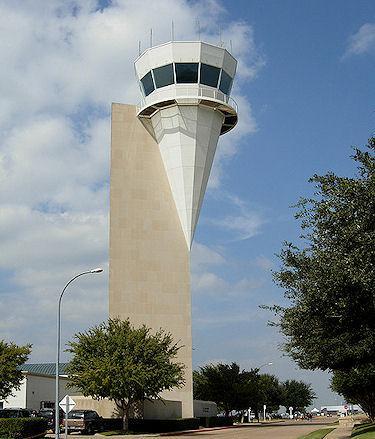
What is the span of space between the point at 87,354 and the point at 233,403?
120ft

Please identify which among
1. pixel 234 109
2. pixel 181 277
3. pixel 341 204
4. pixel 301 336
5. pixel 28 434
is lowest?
pixel 28 434

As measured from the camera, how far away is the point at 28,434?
41.0 m

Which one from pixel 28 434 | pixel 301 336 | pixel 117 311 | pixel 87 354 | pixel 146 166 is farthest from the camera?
pixel 146 166

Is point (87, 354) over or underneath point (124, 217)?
underneath

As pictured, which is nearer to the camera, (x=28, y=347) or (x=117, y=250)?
(x=28, y=347)

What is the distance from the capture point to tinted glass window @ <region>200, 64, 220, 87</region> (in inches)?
2694

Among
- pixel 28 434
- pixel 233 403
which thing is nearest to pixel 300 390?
pixel 233 403

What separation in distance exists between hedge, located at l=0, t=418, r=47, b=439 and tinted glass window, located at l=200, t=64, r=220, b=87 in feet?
130

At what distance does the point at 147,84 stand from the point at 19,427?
4117 cm

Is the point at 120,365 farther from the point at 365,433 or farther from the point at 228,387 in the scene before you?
the point at 228,387

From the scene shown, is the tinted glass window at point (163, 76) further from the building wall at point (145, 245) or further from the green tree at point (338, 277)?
the green tree at point (338, 277)

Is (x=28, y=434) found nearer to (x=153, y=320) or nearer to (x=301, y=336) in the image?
(x=301, y=336)

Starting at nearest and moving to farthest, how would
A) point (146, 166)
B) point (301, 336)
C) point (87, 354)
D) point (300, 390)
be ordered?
point (301, 336)
point (87, 354)
point (146, 166)
point (300, 390)

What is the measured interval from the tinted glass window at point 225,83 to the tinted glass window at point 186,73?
3.19m
